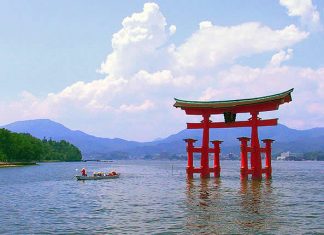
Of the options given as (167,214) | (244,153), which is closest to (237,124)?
(244,153)

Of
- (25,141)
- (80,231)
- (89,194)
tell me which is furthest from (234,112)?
(25,141)

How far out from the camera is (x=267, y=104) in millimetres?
46844

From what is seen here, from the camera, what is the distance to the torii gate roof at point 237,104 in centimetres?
4603

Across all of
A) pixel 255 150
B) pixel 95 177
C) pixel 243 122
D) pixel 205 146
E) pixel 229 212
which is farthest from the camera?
pixel 95 177

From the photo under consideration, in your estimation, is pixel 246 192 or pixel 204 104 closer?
pixel 246 192

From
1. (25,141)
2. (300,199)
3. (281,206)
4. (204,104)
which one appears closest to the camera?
(281,206)

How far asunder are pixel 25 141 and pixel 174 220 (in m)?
122

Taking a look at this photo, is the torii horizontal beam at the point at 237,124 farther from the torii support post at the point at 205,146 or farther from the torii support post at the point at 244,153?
the torii support post at the point at 244,153

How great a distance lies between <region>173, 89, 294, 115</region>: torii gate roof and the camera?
46031 mm

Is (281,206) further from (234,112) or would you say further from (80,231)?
(234,112)

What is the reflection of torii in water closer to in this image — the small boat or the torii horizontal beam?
the torii horizontal beam

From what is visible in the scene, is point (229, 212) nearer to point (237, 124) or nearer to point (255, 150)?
point (255, 150)

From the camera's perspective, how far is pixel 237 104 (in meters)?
48.3

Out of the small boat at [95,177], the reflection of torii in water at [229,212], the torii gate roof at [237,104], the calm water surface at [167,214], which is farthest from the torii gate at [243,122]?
the small boat at [95,177]
